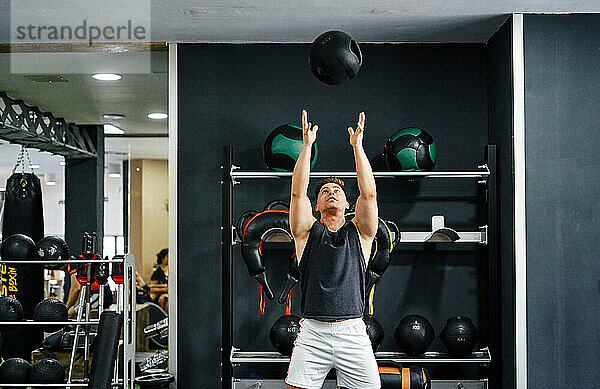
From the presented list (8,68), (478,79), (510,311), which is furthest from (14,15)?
(510,311)

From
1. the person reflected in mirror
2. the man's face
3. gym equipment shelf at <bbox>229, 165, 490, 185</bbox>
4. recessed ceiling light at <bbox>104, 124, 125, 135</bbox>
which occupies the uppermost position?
recessed ceiling light at <bbox>104, 124, 125, 135</bbox>

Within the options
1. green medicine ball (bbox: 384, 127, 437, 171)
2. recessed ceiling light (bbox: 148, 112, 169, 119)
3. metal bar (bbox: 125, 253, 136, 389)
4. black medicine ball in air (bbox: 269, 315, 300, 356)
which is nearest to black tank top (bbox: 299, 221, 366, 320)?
black medicine ball in air (bbox: 269, 315, 300, 356)

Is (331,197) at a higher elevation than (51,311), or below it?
higher

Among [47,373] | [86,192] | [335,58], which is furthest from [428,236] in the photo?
[47,373]

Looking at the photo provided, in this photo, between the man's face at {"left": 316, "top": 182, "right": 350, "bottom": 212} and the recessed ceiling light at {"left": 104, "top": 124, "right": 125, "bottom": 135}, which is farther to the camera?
the recessed ceiling light at {"left": 104, "top": 124, "right": 125, "bottom": 135}

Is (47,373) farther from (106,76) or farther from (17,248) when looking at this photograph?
(106,76)

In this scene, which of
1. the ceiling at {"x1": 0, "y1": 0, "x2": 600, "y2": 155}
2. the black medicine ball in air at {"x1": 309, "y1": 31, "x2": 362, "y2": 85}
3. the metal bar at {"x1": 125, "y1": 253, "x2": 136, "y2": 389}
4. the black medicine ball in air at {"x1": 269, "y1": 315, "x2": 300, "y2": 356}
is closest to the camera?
the black medicine ball in air at {"x1": 309, "y1": 31, "x2": 362, "y2": 85}

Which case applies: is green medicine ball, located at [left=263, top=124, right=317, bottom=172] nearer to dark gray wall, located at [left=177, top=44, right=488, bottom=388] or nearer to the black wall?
dark gray wall, located at [left=177, top=44, right=488, bottom=388]

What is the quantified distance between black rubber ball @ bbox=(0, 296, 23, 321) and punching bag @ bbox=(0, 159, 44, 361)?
0.68 feet

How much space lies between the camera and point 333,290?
11.7ft

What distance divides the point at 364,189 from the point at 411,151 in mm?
687

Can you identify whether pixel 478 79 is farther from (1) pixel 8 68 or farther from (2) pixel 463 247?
(1) pixel 8 68

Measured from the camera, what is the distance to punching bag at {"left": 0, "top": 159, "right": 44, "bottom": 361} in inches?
184

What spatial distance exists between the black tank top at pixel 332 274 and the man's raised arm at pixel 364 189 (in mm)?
61
